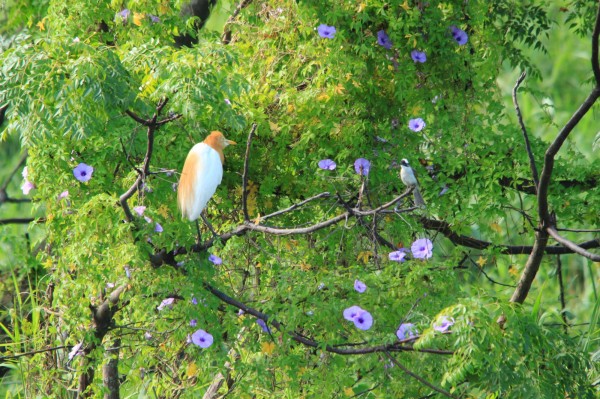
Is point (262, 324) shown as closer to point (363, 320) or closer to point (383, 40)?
point (363, 320)

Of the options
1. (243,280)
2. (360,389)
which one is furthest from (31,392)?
(360,389)

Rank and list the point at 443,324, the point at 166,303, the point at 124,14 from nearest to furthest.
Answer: the point at 443,324, the point at 166,303, the point at 124,14

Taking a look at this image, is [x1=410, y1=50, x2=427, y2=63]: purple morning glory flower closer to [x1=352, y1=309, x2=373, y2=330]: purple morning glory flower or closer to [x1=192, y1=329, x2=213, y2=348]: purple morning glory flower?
[x1=352, y1=309, x2=373, y2=330]: purple morning glory flower

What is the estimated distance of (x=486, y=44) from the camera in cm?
361

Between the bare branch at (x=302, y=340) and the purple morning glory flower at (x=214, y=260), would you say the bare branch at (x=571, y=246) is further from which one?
the purple morning glory flower at (x=214, y=260)

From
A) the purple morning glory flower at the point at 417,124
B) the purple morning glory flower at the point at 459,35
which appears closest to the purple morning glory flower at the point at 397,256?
the purple morning glory flower at the point at 417,124

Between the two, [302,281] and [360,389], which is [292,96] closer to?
[302,281]

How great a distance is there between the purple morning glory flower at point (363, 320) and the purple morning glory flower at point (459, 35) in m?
1.05

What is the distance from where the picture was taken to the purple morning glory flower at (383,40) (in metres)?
3.26

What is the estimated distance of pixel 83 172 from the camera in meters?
2.98

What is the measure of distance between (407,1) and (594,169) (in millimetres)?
913

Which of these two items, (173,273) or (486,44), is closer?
(173,273)

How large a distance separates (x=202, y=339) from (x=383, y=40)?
119cm

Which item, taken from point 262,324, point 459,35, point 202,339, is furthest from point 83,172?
point 459,35
